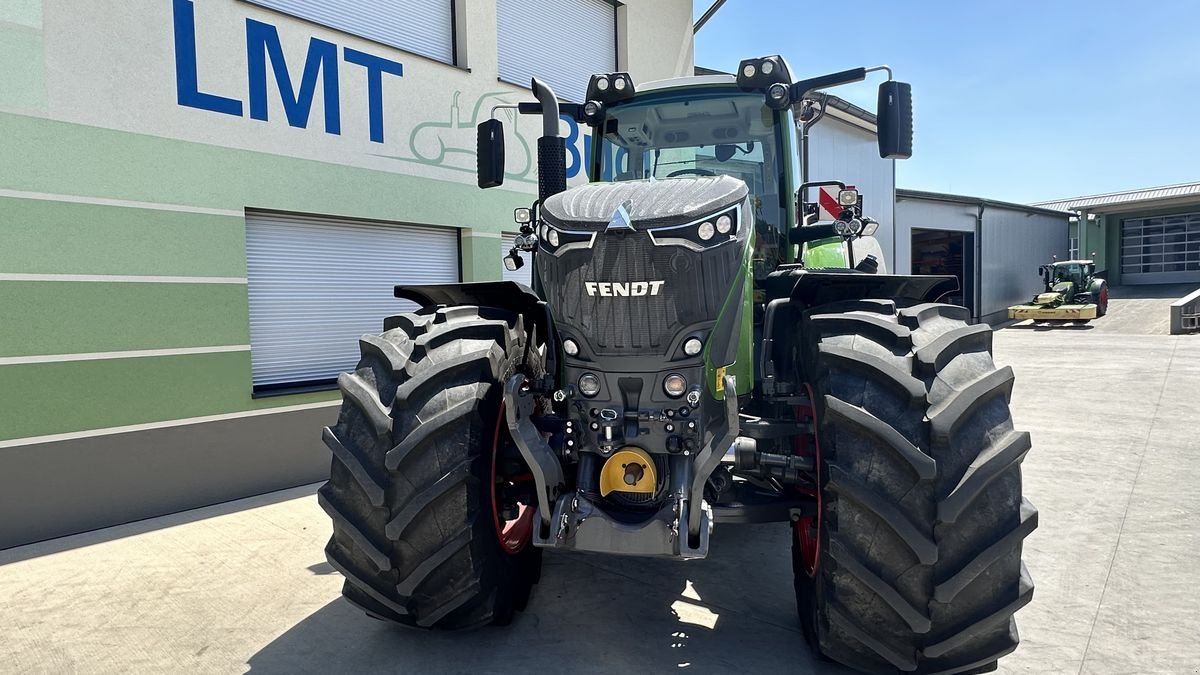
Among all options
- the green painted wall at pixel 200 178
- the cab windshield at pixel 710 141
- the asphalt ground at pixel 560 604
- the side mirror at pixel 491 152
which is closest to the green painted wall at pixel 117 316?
the green painted wall at pixel 200 178

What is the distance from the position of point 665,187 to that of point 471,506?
1395mm

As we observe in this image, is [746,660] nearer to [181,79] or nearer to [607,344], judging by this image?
[607,344]

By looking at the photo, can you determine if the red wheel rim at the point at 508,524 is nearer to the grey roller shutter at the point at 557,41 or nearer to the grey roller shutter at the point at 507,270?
the grey roller shutter at the point at 507,270

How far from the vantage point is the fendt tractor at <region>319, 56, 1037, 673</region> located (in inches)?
91.9

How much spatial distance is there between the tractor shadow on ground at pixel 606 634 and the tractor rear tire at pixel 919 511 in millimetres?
435

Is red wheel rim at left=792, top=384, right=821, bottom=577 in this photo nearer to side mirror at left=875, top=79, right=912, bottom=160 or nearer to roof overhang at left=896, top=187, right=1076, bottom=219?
side mirror at left=875, top=79, right=912, bottom=160

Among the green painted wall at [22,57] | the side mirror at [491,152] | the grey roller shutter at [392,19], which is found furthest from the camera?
the grey roller shutter at [392,19]

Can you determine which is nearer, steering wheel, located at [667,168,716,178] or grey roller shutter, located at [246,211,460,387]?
steering wheel, located at [667,168,716,178]

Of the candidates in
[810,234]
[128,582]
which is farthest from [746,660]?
[128,582]

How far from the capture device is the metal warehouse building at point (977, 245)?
21703 mm

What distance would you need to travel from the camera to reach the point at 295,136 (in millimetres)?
5703

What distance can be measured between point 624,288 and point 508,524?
4.95 ft

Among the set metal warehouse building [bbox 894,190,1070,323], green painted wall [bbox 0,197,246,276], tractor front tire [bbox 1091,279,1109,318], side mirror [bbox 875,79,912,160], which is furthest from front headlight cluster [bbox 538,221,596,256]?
tractor front tire [bbox 1091,279,1109,318]

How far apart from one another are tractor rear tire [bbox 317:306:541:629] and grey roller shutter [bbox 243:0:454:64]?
4.22 metres
